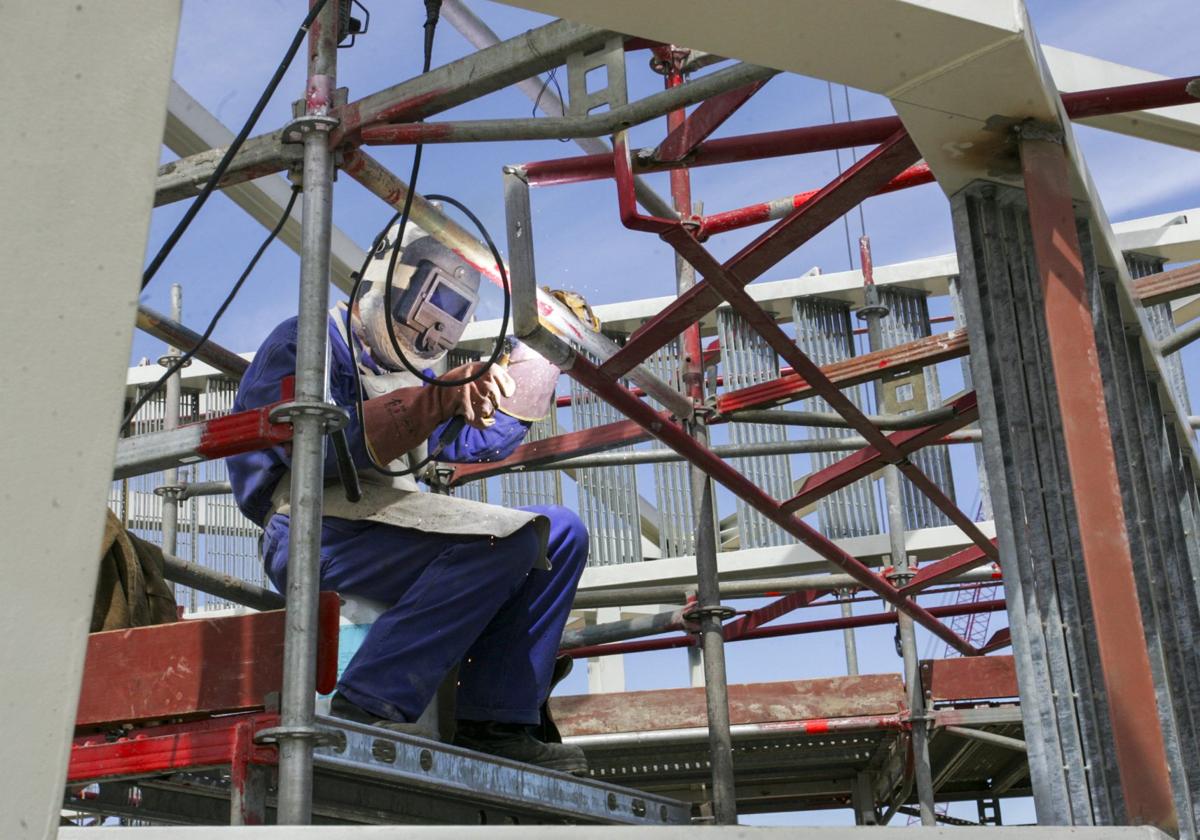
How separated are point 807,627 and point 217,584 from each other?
3.82 m

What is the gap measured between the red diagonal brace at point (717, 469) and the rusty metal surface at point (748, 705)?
1.59ft

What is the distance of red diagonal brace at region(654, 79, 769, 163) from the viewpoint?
452 cm

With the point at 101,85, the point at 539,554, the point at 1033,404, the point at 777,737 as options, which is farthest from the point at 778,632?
the point at 101,85

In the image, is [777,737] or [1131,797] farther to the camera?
[777,737]

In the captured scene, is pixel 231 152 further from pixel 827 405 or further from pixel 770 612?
pixel 827 405

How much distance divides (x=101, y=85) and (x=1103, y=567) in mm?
2688

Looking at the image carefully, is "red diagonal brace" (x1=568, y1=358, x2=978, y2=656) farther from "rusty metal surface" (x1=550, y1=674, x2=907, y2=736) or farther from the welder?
"rusty metal surface" (x1=550, y1=674, x2=907, y2=736)

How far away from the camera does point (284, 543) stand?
5.11 metres

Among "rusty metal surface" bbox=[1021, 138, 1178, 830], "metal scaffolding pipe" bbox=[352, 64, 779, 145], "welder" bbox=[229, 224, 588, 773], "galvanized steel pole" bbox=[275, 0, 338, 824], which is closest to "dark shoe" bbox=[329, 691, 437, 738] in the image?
"welder" bbox=[229, 224, 588, 773]

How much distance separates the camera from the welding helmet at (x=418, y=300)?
17.2 ft

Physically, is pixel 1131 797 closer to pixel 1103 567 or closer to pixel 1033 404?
pixel 1103 567

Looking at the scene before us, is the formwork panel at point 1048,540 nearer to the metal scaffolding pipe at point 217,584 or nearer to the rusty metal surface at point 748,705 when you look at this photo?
the rusty metal surface at point 748,705

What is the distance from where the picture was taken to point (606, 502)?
10359mm

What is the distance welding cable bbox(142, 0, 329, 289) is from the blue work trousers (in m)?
1.06
